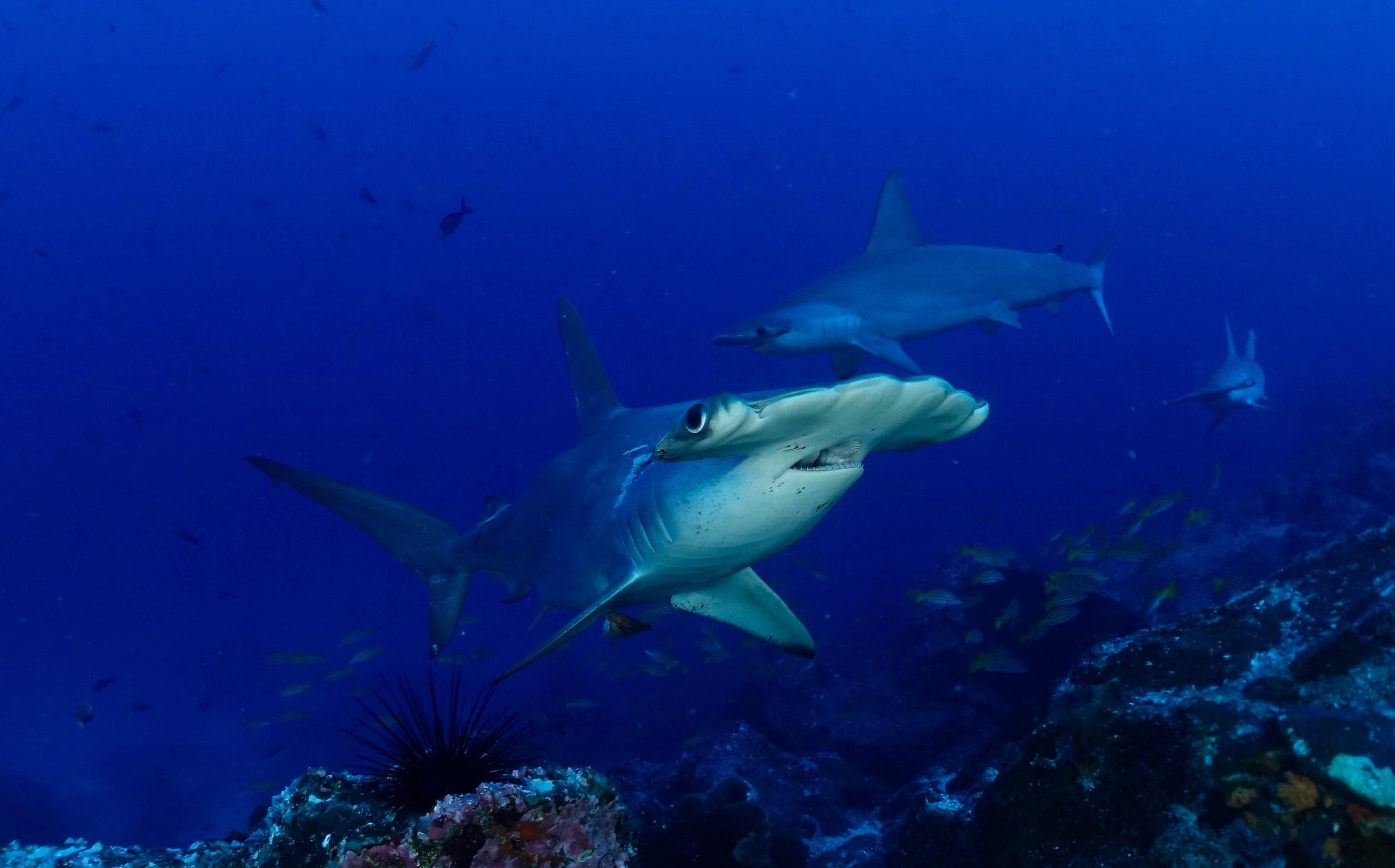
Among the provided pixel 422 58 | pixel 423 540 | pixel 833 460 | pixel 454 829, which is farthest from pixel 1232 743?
pixel 422 58

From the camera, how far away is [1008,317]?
341 inches

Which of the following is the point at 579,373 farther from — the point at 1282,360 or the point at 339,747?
the point at 1282,360

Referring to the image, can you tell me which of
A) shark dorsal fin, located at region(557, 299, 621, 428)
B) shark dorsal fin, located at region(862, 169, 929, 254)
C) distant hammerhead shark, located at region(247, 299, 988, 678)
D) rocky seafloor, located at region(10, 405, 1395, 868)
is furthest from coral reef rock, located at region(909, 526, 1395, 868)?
shark dorsal fin, located at region(862, 169, 929, 254)

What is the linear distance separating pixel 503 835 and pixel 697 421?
1494mm

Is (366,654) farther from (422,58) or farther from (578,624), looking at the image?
(422,58)

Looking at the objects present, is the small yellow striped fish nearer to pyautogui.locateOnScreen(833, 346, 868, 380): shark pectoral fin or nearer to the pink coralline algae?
pyautogui.locateOnScreen(833, 346, 868, 380): shark pectoral fin

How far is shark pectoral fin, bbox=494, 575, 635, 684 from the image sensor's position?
327 cm

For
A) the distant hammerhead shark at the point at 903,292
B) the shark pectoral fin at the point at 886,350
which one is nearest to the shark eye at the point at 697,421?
the distant hammerhead shark at the point at 903,292

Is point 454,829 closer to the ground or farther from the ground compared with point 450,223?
closer to the ground

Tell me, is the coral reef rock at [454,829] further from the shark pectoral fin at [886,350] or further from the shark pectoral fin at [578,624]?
the shark pectoral fin at [886,350]

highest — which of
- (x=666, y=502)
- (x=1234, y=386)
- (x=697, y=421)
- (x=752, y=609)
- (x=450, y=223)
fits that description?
(x=450, y=223)

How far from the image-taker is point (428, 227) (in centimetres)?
11412

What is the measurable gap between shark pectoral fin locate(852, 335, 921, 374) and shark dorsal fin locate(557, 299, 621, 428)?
413 cm

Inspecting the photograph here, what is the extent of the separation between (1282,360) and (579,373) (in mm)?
107342
